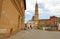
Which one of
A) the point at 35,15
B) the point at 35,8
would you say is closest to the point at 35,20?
the point at 35,15

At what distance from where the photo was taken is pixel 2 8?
17.1 feet

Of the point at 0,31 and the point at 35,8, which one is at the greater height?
the point at 35,8

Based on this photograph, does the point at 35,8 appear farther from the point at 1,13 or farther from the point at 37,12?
the point at 1,13

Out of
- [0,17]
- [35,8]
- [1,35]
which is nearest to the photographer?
[0,17]

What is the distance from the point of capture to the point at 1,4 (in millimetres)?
5070

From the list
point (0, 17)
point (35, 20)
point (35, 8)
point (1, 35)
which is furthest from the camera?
point (35, 8)

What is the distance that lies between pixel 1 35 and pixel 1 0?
4.30 feet

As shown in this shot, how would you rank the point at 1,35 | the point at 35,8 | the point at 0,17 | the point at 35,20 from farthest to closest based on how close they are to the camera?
1. the point at 35,8
2. the point at 35,20
3. the point at 1,35
4. the point at 0,17

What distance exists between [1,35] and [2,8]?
102 cm

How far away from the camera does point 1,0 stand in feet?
16.6

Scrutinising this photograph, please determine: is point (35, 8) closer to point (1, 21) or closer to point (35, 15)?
point (35, 15)

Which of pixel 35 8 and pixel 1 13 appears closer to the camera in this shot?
pixel 1 13

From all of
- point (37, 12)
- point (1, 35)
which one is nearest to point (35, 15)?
point (37, 12)

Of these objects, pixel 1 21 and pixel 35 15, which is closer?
pixel 1 21
